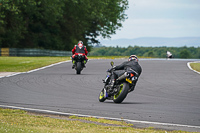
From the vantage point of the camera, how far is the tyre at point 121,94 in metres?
13.0

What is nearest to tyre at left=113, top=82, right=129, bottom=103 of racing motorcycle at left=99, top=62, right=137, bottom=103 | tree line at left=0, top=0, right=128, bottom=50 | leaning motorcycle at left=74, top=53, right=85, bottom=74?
racing motorcycle at left=99, top=62, right=137, bottom=103

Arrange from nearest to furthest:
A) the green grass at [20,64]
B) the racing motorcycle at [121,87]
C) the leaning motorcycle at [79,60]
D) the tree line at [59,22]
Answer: the racing motorcycle at [121,87] < the leaning motorcycle at [79,60] < the green grass at [20,64] < the tree line at [59,22]

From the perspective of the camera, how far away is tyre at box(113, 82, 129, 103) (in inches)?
512

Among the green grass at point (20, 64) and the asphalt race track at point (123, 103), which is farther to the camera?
the green grass at point (20, 64)

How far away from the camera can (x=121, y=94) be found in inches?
518

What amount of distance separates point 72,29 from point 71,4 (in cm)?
461

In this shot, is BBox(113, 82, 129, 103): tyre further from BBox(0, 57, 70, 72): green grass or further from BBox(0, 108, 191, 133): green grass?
BBox(0, 57, 70, 72): green grass

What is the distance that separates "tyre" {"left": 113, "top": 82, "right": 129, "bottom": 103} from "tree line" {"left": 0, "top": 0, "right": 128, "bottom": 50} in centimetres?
4145

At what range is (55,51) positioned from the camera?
217 feet

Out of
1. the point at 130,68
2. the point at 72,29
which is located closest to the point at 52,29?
the point at 72,29

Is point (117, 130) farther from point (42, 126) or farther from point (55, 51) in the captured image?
point (55, 51)

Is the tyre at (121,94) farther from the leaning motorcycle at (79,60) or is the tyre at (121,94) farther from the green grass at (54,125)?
the leaning motorcycle at (79,60)

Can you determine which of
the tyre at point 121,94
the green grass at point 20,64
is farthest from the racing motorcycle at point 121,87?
the green grass at point 20,64

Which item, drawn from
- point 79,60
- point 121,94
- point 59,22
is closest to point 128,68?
point 121,94
